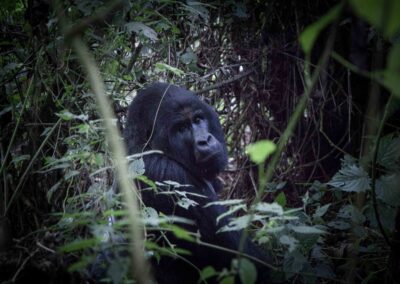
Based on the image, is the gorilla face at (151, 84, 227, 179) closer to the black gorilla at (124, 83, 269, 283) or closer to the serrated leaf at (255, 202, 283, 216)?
the black gorilla at (124, 83, 269, 283)

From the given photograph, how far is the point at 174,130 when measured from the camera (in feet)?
9.86

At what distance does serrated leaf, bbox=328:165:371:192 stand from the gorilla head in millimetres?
840

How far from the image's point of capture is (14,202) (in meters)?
2.20

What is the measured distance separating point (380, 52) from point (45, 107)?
230cm

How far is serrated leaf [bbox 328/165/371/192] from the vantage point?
236cm

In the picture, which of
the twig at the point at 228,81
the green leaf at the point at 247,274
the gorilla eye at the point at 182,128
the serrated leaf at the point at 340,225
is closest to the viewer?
the green leaf at the point at 247,274

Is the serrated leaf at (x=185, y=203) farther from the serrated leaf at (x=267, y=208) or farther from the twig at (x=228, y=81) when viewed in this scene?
the twig at (x=228, y=81)

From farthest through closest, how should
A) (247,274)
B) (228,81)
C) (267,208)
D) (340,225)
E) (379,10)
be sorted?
(228,81) < (340,225) < (267,208) < (247,274) < (379,10)

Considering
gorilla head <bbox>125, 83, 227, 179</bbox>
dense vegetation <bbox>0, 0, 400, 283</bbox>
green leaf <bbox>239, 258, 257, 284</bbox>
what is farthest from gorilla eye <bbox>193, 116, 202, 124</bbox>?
green leaf <bbox>239, 258, 257, 284</bbox>

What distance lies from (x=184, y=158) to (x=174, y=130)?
0.20 m

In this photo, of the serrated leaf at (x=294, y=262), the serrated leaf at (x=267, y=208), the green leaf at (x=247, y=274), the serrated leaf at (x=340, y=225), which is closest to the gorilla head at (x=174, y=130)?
the serrated leaf at (x=340, y=225)

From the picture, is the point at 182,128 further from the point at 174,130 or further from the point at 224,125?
the point at 224,125

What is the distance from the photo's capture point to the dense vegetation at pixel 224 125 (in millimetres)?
1535

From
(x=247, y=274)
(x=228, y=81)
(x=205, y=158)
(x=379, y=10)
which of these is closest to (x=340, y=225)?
(x=205, y=158)
